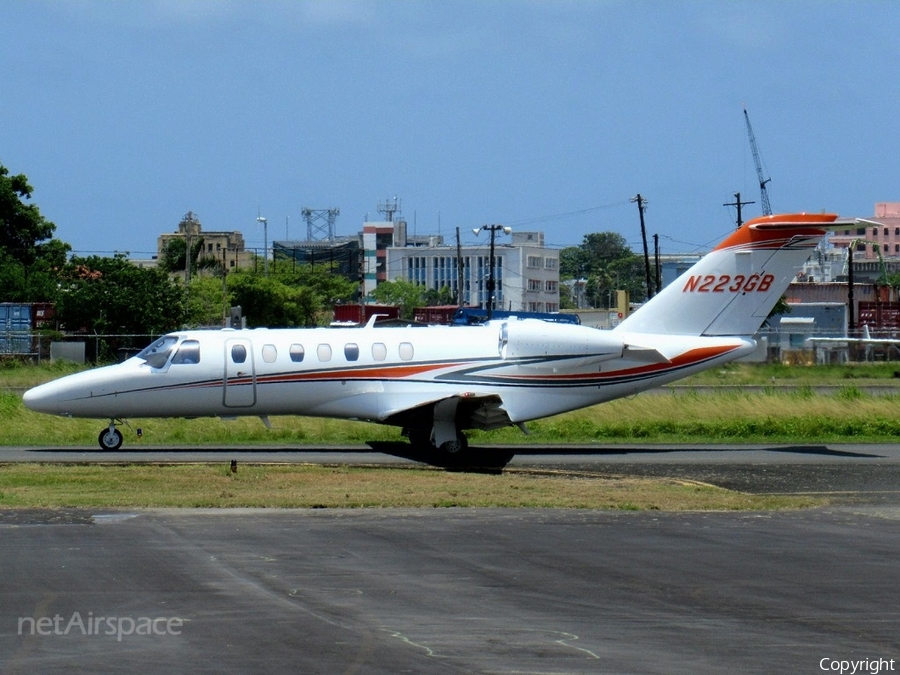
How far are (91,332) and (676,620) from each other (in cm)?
5118

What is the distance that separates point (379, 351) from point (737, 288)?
24.2 feet

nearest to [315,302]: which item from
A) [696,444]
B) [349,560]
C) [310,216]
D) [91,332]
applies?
[91,332]

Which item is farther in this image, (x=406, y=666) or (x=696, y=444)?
(x=696, y=444)

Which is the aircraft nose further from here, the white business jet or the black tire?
the black tire

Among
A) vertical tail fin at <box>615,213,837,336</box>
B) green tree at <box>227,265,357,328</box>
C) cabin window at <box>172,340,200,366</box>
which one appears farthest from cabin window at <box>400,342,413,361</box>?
green tree at <box>227,265,357,328</box>

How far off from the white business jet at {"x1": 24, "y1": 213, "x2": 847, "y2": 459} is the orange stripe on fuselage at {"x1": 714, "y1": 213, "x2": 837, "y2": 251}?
0.09 ft

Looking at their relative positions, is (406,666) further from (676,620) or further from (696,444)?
(696,444)

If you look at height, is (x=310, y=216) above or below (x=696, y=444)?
above

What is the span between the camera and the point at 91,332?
186ft

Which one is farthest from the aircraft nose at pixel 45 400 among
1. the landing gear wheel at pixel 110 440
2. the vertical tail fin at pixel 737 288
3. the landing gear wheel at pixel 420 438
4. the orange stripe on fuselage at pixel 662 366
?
the vertical tail fin at pixel 737 288

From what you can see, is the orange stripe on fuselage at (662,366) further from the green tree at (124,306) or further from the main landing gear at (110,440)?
the green tree at (124,306)

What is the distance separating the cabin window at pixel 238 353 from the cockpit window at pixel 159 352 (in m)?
1.19

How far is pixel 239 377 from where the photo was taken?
2311 centimetres

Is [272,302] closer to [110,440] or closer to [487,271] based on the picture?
[110,440]
